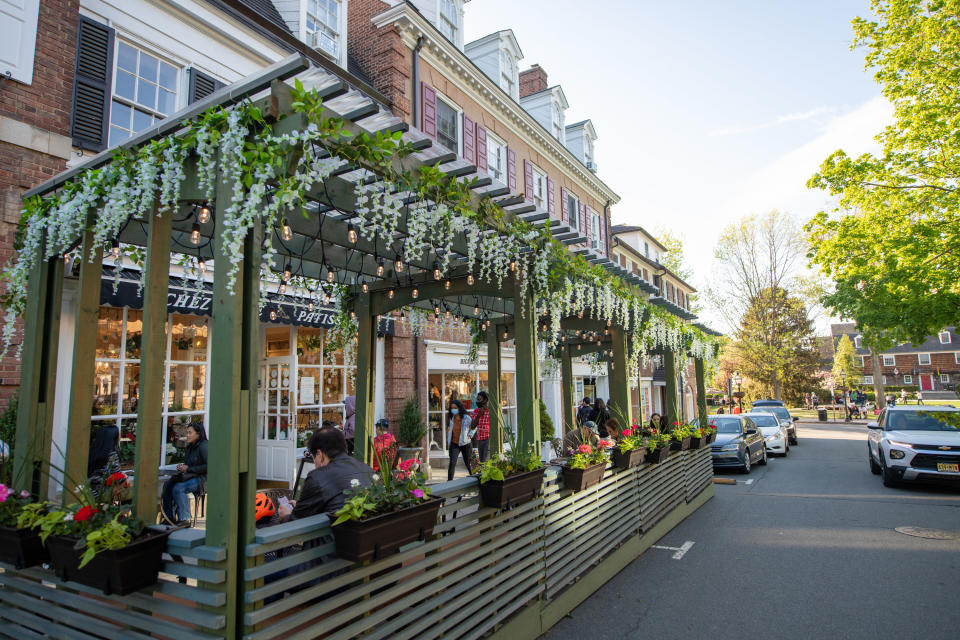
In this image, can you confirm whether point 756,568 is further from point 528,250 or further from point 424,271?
point 424,271

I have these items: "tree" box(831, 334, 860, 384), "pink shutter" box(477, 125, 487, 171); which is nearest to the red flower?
"pink shutter" box(477, 125, 487, 171)

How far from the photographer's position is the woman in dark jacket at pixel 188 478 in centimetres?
639

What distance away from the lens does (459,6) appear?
51.1 feet

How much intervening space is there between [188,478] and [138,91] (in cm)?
596

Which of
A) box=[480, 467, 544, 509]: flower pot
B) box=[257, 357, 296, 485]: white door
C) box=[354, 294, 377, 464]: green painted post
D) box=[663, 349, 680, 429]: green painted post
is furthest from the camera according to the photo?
box=[257, 357, 296, 485]: white door

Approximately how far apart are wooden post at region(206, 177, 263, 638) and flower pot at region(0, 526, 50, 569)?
1.21 m

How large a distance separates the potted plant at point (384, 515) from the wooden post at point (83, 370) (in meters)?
2.03

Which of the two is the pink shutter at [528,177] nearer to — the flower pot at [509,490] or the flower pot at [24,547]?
the flower pot at [509,490]

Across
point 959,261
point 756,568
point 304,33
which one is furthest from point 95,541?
point 959,261

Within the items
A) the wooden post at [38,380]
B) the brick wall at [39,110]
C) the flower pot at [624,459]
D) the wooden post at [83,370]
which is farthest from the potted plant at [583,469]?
the brick wall at [39,110]

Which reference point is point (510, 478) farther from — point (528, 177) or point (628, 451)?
point (528, 177)

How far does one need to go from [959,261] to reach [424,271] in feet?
33.4

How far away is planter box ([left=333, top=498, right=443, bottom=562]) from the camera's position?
8.64 feet

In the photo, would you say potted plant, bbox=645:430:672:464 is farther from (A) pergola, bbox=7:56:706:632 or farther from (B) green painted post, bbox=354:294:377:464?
(B) green painted post, bbox=354:294:377:464
